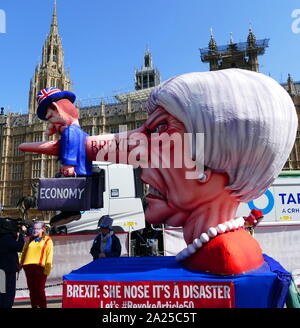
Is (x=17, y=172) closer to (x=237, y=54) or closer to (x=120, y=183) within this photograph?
(x=237, y=54)

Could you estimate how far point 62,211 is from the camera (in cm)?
206

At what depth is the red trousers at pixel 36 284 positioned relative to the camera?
405cm

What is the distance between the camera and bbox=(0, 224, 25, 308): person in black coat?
3822mm

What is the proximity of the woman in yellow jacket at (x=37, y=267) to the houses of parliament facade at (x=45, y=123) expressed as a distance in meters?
28.3

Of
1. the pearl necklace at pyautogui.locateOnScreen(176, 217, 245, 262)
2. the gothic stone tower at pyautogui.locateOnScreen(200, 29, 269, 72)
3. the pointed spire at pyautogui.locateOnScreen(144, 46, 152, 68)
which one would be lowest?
the pearl necklace at pyautogui.locateOnScreen(176, 217, 245, 262)

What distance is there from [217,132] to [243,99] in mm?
207

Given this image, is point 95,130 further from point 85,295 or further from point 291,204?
point 85,295

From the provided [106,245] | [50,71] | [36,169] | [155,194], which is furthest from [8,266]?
[50,71]

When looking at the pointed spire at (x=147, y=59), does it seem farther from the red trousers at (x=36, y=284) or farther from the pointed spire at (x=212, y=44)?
the red trousers at (x=36, y=284)

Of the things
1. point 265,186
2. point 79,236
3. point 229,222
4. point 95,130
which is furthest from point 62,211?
point 95,130

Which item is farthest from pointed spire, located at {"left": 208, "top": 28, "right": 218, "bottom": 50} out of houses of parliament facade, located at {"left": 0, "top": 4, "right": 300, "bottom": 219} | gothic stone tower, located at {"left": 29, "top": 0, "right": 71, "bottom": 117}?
gothic stone tower, located at {"left": 29, "top": 0, "right": 71, "bottom": 117}

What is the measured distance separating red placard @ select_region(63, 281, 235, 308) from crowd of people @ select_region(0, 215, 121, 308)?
259 centimetres

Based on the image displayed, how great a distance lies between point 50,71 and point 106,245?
141ft

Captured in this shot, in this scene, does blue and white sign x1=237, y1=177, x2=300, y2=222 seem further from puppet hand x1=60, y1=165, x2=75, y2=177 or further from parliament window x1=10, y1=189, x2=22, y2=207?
parliament window x1=10, y1=189, x2=22, y2=207
